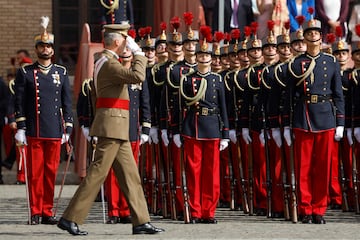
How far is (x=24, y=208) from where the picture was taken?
18.8 metres

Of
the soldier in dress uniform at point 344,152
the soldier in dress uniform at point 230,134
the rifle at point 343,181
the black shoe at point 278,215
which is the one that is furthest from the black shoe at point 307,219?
the soldier in dress uniform at point 230,134

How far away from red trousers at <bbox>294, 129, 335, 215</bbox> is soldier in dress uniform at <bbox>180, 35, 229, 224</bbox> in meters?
0.78

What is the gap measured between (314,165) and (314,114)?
546 millimetres

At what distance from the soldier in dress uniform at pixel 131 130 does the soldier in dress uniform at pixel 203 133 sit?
0.42 m

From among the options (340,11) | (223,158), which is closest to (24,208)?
(223,158)

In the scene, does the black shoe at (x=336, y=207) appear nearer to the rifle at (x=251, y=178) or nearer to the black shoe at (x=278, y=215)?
the rifle at (x=251, y=178)

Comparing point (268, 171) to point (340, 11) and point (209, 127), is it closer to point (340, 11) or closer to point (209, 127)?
point (209, 127)

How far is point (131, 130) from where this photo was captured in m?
16.9

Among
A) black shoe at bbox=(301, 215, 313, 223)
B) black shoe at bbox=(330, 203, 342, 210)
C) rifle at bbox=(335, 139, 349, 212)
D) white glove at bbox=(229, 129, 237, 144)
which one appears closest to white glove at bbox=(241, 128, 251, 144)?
white glove at bbox=(229, 129, 237, 144)

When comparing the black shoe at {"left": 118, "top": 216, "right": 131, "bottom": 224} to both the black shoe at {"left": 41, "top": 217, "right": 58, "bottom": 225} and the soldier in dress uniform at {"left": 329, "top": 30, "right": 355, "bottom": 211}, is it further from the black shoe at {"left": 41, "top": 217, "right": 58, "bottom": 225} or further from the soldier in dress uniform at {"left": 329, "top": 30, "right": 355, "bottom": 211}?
the soldier in dress uniform at {"left": 329, "top": 30, "right": 355, "bottom": 211}

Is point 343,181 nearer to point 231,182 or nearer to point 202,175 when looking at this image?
point 231,182

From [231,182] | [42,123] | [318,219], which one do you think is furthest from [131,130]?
[231,182]

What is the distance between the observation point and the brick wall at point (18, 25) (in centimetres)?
2700

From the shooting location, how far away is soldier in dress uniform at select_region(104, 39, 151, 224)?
16844 millimetres
